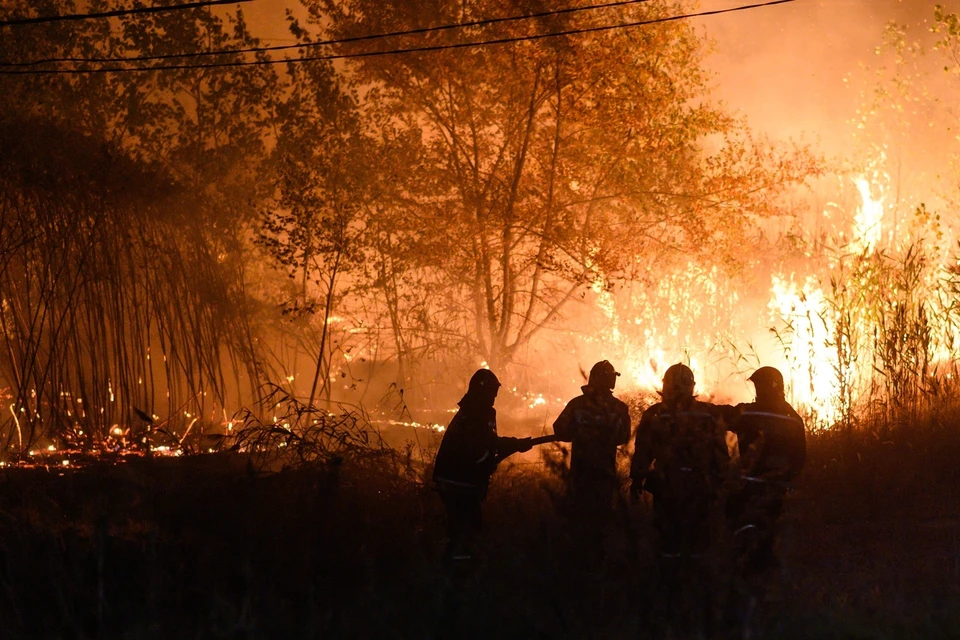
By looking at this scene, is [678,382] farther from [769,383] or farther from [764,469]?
[764,469]

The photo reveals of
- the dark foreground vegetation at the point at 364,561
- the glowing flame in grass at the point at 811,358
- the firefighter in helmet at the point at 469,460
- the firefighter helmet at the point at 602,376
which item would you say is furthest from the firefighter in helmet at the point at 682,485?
the glowing flame in grass at the point at 811,358

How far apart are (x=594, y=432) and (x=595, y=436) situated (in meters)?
0.03

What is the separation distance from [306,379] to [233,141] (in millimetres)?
14919

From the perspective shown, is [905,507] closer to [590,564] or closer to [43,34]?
[590,564]

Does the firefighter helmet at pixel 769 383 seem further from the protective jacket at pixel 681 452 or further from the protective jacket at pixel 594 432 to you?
the protective jacket at pixel 594 432

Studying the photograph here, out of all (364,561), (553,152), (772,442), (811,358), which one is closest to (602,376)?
(772,442)

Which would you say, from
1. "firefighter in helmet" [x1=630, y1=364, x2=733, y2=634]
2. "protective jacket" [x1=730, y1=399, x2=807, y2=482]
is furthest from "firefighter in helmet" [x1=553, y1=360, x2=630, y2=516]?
"protective jacket" [x1=730, y1=399, x2=807, y2=482]

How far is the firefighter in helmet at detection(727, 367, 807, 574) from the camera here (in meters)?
7.07

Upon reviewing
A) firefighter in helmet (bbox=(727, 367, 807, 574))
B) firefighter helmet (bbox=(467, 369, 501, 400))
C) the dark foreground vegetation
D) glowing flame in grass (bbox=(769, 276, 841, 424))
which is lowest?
the dark foreground vegetation

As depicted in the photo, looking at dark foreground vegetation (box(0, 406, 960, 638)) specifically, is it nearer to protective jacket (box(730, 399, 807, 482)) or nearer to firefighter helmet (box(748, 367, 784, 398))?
protective jacket (box(730, 399, 807, 482))

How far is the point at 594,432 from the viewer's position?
7.42 meters

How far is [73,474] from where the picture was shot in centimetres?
975

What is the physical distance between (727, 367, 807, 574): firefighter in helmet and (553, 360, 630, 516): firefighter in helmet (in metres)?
0.88

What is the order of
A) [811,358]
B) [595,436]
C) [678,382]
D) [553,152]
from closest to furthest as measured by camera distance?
[678,382], [595,436], [811,358], [553,152]
